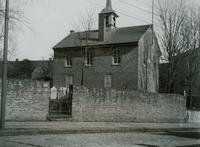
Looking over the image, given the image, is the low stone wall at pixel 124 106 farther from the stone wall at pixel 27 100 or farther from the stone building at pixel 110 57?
the stone building at pixel 110 57

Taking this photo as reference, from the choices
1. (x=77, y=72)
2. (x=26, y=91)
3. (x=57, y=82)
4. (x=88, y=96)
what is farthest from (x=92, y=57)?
(x=26, y=91)

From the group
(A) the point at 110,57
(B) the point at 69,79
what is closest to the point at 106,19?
(A) the point at 110,57

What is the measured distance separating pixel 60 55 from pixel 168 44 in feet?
50.2

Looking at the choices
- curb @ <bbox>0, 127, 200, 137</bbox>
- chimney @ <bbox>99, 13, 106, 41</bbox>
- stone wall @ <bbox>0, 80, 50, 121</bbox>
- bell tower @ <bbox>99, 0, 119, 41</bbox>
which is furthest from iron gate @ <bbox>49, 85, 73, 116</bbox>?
bell tower @ <bbox>99, 0, 119, 41</bbox>

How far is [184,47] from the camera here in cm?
4306

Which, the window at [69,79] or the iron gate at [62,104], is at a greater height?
the window at [69,79]

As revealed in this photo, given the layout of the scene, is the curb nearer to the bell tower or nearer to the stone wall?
the stone wall

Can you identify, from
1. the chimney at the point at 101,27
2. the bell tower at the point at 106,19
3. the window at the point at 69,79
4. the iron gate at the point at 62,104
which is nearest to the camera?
the iron gate at the point at 62,104

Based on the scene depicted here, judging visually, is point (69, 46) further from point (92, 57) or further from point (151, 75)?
point (151, 75)

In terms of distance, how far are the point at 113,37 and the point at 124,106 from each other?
20844 millimetres

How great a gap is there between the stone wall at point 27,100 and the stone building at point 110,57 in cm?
1937

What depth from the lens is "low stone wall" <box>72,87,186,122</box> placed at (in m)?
23.3

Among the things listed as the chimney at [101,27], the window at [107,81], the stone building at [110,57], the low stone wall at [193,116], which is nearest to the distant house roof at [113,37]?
the stone building at [110,57]

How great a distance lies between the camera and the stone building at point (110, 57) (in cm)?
4250
